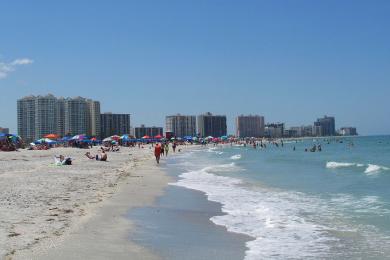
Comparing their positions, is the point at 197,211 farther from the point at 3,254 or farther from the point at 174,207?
the point at 3,254

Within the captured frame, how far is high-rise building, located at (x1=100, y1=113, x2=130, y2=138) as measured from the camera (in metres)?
153

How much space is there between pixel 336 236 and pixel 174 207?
195 inches

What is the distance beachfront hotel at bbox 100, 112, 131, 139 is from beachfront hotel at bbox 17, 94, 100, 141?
1353 centimetres

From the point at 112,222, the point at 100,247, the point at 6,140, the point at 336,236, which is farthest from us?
the point at 6,140

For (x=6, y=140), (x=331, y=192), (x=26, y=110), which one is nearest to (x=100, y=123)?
(x=26, y=110)

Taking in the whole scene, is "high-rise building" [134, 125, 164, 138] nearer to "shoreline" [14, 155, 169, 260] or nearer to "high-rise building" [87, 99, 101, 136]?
"high-rise building" [87, 99, 101, 136]

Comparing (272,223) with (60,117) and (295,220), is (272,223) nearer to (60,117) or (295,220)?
(295,220)

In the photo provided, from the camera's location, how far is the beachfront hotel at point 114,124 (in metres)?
153

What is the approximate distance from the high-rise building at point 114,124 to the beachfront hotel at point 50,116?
13.4 m

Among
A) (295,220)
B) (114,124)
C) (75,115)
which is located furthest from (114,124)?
(295,220)

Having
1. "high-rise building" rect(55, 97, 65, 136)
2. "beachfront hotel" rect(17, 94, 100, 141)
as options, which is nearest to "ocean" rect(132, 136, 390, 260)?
"beachfront hotel" rect(17, 94, 100, 141)

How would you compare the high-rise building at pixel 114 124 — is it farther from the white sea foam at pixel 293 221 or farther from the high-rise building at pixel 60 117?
the white sea foam at pixel 293 221

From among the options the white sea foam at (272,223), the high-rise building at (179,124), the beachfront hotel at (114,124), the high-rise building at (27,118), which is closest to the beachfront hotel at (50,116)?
the high-rise building at (27,118)

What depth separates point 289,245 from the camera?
25.1 feet
